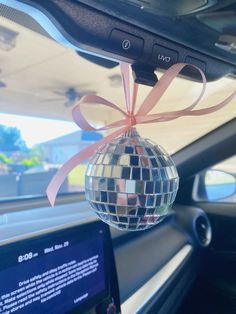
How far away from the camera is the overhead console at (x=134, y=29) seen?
518 mm

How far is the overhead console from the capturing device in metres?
0.52

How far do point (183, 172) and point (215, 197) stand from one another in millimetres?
417

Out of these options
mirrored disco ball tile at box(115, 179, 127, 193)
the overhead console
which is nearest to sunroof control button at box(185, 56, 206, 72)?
the overhead console

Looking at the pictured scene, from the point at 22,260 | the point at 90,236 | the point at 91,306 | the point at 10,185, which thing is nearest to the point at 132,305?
the point at 91,306

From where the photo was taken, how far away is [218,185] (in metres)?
2.23

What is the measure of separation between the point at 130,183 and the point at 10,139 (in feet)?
3.88

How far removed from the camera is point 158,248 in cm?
166

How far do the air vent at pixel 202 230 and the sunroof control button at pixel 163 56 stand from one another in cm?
159

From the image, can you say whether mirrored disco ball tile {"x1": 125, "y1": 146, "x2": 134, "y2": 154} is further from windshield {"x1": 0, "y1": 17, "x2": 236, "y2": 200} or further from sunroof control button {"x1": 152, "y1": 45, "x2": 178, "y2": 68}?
windshield {"x1": 0, "y1": 17, "x2": 236, "y2": 200}

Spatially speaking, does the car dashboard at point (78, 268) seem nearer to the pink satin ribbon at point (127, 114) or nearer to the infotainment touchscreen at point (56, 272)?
the infotainment touchscreen at point (56, 272)

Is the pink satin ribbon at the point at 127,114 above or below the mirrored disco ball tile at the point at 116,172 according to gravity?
above

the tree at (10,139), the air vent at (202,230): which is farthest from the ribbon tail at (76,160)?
the air vent at (202,230)

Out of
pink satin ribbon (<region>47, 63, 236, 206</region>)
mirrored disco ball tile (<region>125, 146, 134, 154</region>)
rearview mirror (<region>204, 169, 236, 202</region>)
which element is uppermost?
pink satin ribbon (<region>47, 63, 236, 206</region>)

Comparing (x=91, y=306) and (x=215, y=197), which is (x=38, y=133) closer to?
(x=91, y=306)
